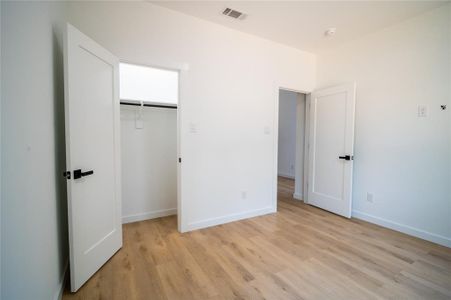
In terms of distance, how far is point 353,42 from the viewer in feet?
10.4

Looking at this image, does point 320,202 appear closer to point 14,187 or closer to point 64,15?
point 14,187

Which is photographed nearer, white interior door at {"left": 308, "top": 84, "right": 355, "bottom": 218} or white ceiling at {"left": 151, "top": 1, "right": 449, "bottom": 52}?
white ceiling at {"left": 151, "top": 1, "right": 449, "bottom": 52}

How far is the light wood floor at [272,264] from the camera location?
64.1 inches

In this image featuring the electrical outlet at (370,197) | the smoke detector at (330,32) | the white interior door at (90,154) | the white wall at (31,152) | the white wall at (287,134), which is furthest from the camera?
the white wall at (287,134)

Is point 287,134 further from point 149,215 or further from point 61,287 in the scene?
point 61,287

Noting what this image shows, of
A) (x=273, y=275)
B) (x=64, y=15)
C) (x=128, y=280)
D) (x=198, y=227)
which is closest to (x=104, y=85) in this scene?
(x=64, y=15)

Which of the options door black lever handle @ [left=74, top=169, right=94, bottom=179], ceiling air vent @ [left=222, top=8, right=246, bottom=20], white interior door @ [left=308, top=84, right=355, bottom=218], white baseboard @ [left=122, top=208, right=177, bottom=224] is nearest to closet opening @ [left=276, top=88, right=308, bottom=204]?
white interior door @ [left=308, top=84, right=355, bottom=218]

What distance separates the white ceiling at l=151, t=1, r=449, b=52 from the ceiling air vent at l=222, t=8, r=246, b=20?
0.18 ft

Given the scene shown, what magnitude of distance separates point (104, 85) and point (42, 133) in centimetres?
78

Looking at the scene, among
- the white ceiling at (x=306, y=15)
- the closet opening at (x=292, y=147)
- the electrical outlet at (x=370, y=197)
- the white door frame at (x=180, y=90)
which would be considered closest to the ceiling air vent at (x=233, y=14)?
the white ceiling at (x=306, y=15)

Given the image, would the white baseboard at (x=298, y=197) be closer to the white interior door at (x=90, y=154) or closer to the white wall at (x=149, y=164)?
the white wall at (x=149, y=164)

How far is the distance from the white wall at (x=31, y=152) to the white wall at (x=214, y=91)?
2.24ft

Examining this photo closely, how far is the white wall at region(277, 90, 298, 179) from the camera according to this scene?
632cm

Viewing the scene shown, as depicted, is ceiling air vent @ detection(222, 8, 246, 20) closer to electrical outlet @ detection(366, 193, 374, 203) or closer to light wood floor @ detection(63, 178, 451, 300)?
light wood floor @ detection(63, 178, 451, 300)
